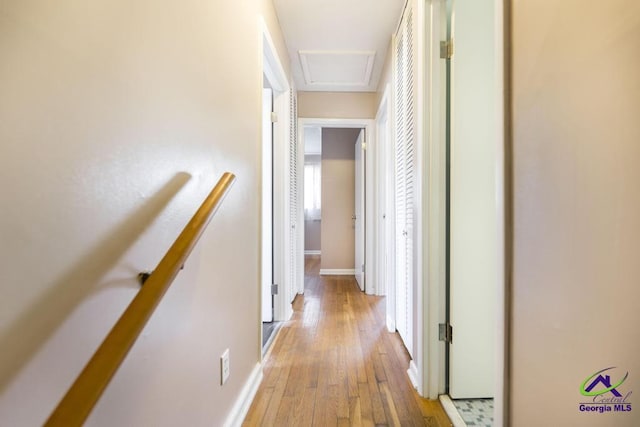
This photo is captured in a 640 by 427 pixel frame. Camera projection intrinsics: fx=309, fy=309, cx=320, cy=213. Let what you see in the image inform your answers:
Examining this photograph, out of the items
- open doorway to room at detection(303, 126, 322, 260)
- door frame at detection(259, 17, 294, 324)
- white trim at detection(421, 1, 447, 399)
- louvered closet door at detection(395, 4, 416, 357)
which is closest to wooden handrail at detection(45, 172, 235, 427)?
white trim at detection(421, 1, 447, 399)

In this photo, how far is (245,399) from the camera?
150 centimetres

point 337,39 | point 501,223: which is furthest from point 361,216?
point 501,223

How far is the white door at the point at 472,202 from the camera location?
155 cm

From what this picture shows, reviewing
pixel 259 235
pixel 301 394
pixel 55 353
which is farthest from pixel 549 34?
pixel 301 394

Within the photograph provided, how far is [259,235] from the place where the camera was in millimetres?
1817

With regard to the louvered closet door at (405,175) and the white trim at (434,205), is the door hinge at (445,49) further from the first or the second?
the louvered closet door at (405,175)

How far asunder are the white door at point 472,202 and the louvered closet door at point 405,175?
31 cm

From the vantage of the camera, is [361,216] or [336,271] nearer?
[361,216]

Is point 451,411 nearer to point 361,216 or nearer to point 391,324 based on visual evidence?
point 391,324

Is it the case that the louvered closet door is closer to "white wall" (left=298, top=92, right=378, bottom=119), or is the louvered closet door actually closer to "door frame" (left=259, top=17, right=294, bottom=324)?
"door frame" (left=259, top=17, right=294, bottom=324)

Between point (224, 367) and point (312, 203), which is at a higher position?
point (312, 203)

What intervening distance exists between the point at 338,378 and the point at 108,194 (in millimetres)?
1651

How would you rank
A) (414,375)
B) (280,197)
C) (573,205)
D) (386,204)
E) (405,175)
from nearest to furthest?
1. (573,205)
2. (414,375)
3. (405,175)
4. (280,197)
5. (386,204)

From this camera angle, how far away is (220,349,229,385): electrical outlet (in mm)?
1237
